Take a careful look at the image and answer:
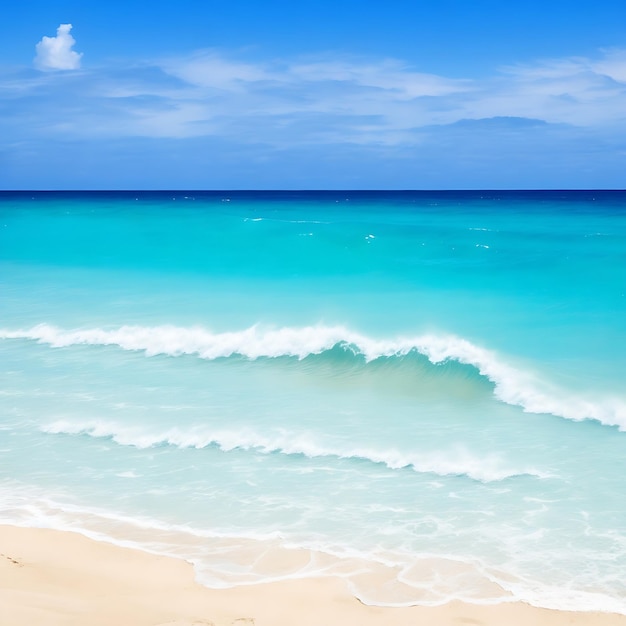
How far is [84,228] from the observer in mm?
33969

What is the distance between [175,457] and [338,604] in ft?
10.8

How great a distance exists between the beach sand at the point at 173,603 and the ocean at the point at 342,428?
165 millimetres

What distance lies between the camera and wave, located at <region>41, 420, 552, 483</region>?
279 inches

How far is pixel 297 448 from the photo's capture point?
25.4 ft

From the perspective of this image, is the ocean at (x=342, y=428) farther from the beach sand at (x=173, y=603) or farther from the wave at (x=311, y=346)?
the beach sand at (x=173, y=603)

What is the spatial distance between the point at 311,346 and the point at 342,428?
4.02m

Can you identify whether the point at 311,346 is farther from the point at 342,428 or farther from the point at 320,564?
the point at 320,564

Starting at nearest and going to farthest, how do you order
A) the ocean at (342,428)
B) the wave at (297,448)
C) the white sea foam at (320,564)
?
the white sea foam at (320,564) → the ocean at (342,428) → the wave at (297,448)

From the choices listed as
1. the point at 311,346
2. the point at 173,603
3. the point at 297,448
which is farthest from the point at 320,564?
the point at 311,346

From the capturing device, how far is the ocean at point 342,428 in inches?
218

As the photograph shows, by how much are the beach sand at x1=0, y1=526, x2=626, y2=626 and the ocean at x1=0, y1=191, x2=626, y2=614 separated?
0.16 metres

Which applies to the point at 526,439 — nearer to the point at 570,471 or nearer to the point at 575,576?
the point at 570,471

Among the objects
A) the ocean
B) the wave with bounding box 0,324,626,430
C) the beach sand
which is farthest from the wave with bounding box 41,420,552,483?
the beach sand

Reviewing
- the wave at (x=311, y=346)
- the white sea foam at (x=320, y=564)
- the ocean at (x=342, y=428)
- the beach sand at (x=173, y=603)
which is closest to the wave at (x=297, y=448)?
the ocean at (x=342, y=428)
